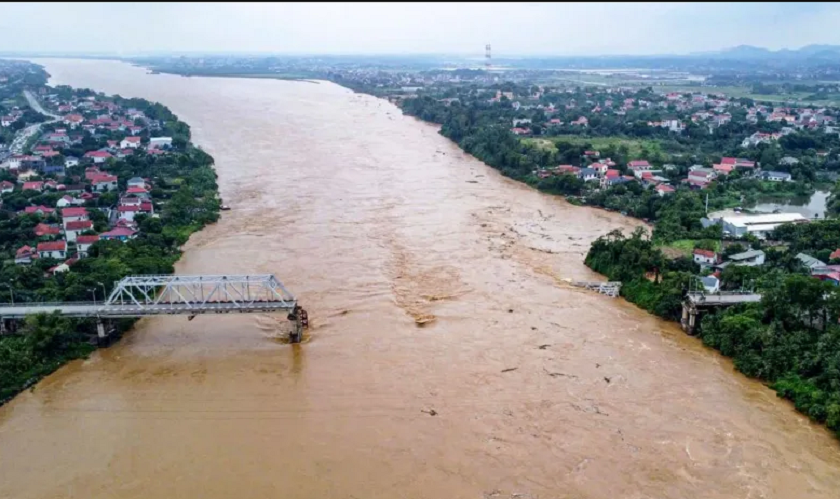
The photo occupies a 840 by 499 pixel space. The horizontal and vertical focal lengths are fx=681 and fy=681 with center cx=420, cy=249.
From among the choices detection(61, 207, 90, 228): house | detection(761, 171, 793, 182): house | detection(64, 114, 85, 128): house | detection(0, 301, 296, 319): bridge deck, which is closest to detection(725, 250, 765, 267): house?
detection(0, 301, 296, 319): bridge deck

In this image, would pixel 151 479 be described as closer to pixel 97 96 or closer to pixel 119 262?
pixel 119 262

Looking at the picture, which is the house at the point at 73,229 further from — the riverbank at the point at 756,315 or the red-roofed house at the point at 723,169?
the red-roofed house at the point at 723,169

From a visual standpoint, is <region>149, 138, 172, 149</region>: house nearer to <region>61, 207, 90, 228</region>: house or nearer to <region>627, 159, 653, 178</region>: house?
<region>61, 207, 90, 228</region>: house

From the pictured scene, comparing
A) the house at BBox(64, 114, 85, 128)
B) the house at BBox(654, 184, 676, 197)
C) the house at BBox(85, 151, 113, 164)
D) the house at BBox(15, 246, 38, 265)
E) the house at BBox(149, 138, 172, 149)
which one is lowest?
the house at BBox(654, 184, 676, 197)

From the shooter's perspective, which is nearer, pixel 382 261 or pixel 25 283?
pixel 25 283

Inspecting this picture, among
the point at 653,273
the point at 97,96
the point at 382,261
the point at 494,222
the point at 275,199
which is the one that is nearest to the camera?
the point at 653,273

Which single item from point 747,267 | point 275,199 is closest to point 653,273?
point 747,267

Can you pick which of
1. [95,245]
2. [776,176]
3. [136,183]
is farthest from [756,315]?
[136,183]
